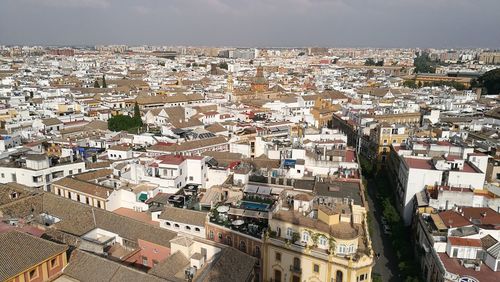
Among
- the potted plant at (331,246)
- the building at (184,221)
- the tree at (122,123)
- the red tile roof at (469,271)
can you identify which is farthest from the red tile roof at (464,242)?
the tree at (122,123)

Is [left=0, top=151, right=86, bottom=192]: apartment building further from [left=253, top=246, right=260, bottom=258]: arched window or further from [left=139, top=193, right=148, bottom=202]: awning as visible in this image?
[left=253, top=246, right=260, bottom=258]: arched window

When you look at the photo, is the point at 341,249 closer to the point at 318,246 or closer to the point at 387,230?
the point at 318,246

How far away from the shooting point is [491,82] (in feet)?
241

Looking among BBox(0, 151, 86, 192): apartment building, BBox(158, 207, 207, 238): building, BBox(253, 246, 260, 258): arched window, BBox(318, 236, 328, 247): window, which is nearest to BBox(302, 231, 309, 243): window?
BBox(318, 236, 328, 247): window

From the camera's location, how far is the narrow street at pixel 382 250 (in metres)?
22.1

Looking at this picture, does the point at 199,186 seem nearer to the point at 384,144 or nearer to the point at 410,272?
the point at 410,272

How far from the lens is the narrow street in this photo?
72.5 feet

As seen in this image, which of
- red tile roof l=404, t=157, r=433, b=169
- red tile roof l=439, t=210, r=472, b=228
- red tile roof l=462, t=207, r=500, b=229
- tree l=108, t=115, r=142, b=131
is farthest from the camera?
tree l=108, t=115, r=142, b=131

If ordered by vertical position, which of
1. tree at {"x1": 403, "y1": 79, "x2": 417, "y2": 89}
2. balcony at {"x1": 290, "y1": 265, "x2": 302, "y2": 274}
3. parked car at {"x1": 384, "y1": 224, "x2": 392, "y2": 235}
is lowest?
parked car at {"x1": 384, "y1": 224, "x2": 392, "y2": 235}

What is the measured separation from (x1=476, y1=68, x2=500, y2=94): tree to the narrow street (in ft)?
180

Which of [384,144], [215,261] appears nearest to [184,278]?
[215,261]

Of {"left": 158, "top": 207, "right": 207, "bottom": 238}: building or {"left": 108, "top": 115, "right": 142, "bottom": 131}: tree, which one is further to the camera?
{"left": 108, "top": 115, "right": 142, "bottom": 131}: tree

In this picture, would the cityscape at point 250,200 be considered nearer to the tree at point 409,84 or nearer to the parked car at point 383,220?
the parked car at point 383,220

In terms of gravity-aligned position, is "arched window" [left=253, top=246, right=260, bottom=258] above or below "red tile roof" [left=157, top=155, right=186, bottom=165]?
below
